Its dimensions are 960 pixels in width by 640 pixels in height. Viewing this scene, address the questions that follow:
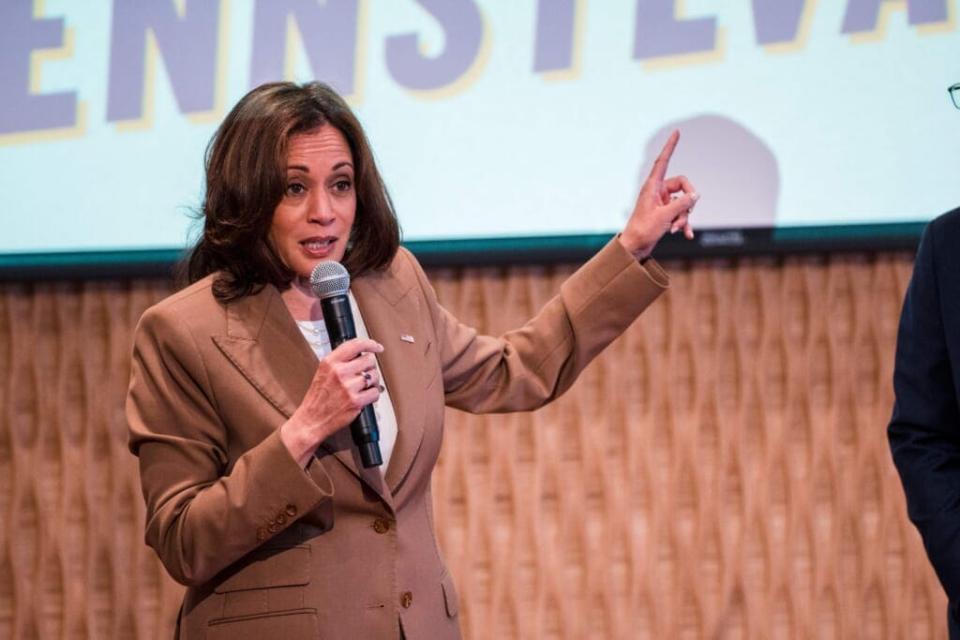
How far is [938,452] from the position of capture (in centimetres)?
151

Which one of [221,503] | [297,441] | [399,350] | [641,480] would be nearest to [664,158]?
[399,350]

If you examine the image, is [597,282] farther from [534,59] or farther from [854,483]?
[854,483]

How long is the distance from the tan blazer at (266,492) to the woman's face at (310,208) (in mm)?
76

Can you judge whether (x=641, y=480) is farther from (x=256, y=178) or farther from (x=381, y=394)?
(x=256, y=178)

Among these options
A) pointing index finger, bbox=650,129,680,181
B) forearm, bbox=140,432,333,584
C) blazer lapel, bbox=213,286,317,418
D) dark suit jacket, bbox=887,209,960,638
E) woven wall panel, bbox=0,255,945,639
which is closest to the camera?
dark suit jacket, bbox=887,209,960,638

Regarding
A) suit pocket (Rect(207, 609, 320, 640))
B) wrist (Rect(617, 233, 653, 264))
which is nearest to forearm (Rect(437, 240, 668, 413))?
wrist (Rect(617, 233, 653, 264))

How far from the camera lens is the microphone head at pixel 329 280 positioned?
161 cm

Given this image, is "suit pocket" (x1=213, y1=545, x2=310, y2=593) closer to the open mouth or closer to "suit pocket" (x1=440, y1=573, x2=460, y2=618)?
"suit pocket" (x1=440, y1=573, x2=460, y2=618)

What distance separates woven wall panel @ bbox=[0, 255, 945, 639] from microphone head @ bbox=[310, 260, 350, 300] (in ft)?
3.78

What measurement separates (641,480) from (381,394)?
1.18m

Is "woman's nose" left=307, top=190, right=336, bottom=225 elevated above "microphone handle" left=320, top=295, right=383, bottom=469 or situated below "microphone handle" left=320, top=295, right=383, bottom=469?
above

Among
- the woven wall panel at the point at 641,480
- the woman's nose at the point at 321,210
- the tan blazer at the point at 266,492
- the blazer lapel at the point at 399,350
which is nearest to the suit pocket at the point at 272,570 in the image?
the tan blazer at the point at 266,492

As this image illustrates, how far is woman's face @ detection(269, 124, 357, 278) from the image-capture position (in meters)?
1.73

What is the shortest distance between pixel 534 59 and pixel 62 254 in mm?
1148
